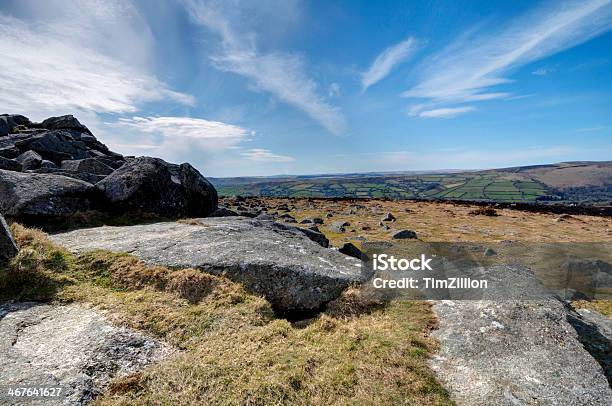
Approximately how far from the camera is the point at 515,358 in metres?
8.47

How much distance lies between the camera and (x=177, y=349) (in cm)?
823

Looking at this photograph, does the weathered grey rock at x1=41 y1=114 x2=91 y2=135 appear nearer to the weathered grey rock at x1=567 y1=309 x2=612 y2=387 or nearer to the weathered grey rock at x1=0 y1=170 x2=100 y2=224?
the weathered grey rock at x1=0 y1=170 x2=100 y2=224

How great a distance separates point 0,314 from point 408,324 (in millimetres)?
11466

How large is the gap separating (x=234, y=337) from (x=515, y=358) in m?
7.36

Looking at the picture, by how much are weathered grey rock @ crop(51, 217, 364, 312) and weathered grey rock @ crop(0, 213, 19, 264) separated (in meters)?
2.27

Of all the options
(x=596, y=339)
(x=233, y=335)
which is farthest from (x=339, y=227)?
(x=233, y=335)

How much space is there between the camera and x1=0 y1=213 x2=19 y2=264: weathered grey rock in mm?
10422

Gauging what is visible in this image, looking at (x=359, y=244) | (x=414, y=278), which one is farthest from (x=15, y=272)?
(x=359, y=244)

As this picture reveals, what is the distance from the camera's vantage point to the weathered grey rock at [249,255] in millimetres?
11516

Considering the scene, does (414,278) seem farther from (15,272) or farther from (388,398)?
(15,272)

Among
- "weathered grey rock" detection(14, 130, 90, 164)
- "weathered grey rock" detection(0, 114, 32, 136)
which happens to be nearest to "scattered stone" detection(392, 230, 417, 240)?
"weathered grey rock" detection(14, 130, 90, 164)

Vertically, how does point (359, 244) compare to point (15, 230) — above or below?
below

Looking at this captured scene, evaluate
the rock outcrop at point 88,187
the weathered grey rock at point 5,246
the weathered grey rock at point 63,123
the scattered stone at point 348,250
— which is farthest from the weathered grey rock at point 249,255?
the weathered grey rock at point 63,123

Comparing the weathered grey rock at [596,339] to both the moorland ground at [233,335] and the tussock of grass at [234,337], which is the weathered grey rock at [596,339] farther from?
the tussock of grass at [234,337]
